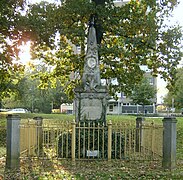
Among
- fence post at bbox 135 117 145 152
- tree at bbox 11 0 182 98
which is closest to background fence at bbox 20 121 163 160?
fence post at bbox 135 117 145 152

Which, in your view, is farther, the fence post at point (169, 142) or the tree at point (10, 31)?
the tree at point (10, 31)

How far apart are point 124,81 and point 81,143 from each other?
8462 millimetres

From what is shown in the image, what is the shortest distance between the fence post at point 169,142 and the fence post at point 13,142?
460 centimetres

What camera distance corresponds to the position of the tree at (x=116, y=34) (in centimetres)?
1625

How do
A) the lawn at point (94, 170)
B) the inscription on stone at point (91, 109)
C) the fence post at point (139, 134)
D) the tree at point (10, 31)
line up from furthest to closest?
the tree at point (10, 31) → the inscription on stone at point (91, 109) → the fence post at point (139, 134) → the lawn at point (94, 170)

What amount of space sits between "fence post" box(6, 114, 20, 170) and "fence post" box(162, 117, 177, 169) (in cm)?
460

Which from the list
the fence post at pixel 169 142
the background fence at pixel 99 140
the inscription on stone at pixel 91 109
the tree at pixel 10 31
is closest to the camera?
the fence post at pixel 169 142

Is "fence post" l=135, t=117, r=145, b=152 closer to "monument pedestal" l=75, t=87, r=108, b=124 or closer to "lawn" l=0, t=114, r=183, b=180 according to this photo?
"lawn" l=0, t=114, r=183, b=180

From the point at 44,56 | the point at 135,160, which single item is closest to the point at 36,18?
the point at 44,56

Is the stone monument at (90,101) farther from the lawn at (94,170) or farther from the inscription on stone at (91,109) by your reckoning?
the lawn at (94,170)

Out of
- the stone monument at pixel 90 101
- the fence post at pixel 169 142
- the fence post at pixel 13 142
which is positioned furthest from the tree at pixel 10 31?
the fence post at pixel 169 142

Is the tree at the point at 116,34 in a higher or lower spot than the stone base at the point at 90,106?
higher

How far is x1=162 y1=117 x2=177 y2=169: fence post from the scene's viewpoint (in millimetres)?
10508

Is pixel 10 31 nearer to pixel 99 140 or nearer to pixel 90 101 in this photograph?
pixel 90 101
